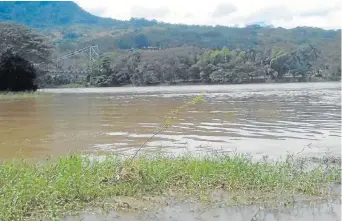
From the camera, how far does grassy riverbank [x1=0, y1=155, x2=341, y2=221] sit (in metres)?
4.44

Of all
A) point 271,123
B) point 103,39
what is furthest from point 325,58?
point 271,123

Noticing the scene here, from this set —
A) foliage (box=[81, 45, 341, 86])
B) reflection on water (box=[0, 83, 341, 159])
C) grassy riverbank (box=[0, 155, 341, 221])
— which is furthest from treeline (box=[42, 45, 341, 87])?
grassy riverbank (box=[0, 155, 341, 221])

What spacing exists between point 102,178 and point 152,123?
28.1 feet

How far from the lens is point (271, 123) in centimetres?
1348

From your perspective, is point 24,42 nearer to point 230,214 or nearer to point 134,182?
point 134,182

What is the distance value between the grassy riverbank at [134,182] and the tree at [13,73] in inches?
1283

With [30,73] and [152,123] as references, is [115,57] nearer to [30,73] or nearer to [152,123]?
[30,73]

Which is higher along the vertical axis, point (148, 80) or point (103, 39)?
point (103, 39)

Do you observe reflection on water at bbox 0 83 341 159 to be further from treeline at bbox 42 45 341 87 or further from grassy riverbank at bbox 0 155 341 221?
treeline at bbox 42 45 341 87

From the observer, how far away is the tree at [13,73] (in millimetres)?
36531

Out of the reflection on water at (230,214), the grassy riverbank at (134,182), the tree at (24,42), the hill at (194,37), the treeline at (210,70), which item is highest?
the hill at (194,37)

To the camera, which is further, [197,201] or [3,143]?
[3,143]

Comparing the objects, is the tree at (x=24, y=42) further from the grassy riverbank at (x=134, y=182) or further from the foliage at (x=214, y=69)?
the grassy riverbank at (x=134, y=182)

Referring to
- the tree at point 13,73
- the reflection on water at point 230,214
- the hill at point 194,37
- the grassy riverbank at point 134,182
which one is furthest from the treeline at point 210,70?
the reflection on water at point 230,214
